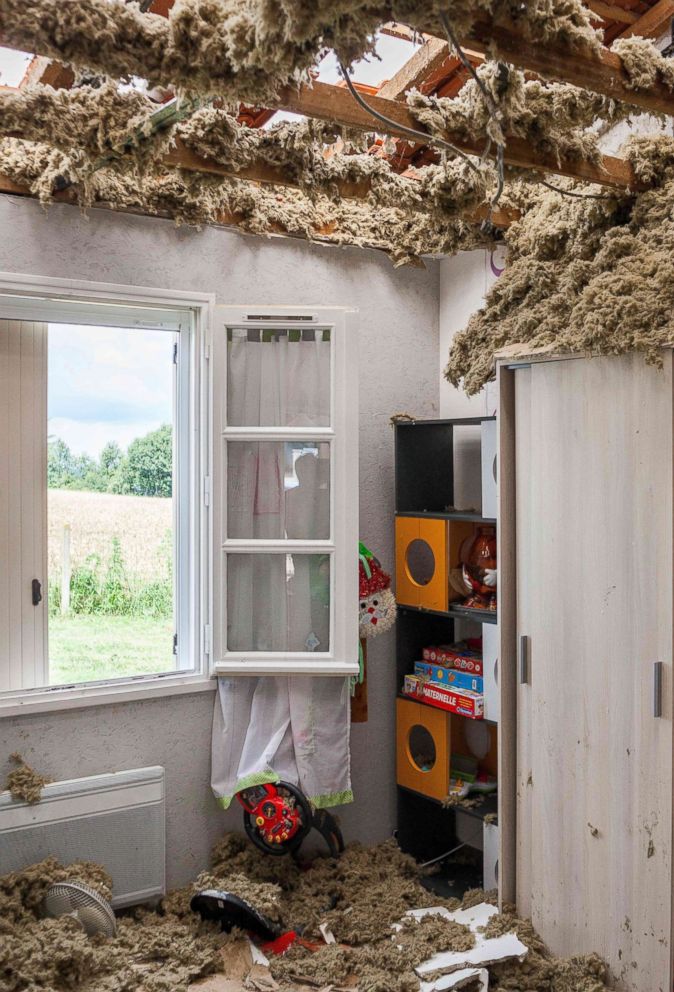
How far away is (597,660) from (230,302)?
184 cm

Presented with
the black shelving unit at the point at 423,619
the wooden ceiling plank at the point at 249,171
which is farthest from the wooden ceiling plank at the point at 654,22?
the black shelving unit at the point at 423,619

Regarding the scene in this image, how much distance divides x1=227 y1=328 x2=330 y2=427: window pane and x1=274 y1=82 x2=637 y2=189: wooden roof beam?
113 centimetres

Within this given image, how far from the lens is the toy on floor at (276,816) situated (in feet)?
10.0

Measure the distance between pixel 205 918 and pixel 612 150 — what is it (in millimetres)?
2947

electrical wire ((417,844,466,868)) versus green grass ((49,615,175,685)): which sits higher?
green grass ((49,615,175,685))

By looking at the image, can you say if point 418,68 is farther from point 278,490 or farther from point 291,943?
point 291,943

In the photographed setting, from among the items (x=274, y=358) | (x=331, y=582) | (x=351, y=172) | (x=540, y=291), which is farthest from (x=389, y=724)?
(x=351, y=172)

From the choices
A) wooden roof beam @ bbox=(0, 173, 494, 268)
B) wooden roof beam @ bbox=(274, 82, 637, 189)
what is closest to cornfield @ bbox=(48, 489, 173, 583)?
wooden roof beam @ bbox=(0, 173, 494, 268)

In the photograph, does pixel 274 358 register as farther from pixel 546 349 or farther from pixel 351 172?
pixel 546 349

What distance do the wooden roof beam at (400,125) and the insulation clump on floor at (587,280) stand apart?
0.12 meters

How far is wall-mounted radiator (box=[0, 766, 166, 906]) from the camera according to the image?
280 cm

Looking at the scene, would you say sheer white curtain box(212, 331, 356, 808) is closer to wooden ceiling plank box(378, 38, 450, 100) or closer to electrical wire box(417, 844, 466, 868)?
electrical wire box(417, 844, 466, 868)

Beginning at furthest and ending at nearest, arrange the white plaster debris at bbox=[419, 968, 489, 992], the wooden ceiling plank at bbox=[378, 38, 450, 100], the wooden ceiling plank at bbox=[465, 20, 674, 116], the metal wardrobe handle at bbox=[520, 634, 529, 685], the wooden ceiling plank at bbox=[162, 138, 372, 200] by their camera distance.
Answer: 1. the metal wardrobe handle at bbox=[520, 634, 529, 685]
2. the white plaster debris at bbox=[419, 968, 489, 992]
3. the wooden ceiling plank at bbox=[378, 38, 450, 100]
4. the wooden ceiling plank at bbox=[162, 138, 372, 200]
5. the wooden ceiling plank at bbox=[465, 20, 674, 116]

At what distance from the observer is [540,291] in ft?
9.07
